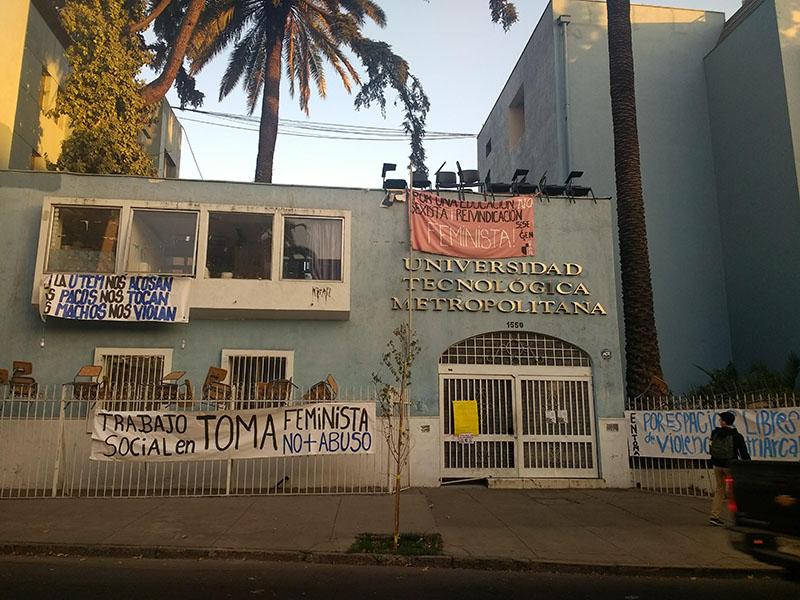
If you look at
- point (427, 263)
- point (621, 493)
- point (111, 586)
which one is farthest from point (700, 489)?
point (111, 586)

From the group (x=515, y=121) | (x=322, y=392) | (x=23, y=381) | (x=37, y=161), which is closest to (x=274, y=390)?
(x=322, y=392)

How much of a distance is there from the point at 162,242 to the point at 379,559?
26.6 ft

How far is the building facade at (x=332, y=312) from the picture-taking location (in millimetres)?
11859

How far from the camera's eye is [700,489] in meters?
11.2

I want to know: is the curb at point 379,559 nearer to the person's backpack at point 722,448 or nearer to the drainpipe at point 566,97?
the person's backpack at point 722,448

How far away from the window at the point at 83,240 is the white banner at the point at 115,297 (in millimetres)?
312

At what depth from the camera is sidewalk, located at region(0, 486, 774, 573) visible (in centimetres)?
712

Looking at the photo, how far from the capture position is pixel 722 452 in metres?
8.87

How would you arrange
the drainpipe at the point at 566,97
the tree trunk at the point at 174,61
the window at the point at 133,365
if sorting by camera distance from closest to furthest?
the window at the point at 133,365 < the tree trunk at the point at 174,61 < the drainpipe at the point at 566,97

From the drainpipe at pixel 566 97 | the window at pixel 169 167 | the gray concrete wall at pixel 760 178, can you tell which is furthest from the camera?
the window at pixel 169 167

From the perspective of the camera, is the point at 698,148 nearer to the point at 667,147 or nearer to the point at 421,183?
the point at 667,147

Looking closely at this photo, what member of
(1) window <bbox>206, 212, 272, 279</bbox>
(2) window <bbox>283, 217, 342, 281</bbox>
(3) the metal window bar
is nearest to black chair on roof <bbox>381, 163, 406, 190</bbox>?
(2) window <bbox>283, 217, 342, 281</bbox>

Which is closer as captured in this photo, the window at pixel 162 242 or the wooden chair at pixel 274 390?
the wooden chair at pixel 274 390

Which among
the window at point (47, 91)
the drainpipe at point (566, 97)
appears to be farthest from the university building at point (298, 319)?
the window at point (47, 91)
